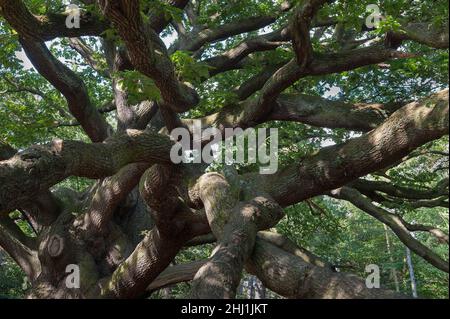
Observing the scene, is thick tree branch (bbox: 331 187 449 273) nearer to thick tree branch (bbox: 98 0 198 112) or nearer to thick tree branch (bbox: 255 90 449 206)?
thick tree branch (bbox: 255 90 449 206)

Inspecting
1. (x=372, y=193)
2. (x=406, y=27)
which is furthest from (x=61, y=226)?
(x=406, y=27)

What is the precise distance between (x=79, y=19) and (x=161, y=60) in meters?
1.69

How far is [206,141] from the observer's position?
23.7ft

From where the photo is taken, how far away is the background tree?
4.43m

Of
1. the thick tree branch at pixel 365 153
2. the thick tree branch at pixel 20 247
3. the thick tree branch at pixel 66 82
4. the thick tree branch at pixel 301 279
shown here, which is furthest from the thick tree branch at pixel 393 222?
the thick tree branch at pixel 20 247

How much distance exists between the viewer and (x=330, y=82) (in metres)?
9.27

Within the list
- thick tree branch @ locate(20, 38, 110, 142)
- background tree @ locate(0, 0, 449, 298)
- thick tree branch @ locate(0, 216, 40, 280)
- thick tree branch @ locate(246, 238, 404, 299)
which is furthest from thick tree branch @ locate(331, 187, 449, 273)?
thick tree branch @ locate(0, 216, 40, 280)

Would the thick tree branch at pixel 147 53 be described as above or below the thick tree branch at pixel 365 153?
above

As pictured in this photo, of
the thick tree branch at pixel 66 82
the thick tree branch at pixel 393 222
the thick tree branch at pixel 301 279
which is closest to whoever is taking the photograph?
the thick tree branch at pixel 301 279

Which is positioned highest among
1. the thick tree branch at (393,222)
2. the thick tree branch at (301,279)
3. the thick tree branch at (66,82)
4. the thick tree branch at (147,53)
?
the thick tree branch at (66,82)

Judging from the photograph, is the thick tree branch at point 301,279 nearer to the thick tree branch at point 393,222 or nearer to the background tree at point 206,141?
the background tree at point 206,141

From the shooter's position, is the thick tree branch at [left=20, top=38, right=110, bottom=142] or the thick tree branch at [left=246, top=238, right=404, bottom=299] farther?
the thick tree branch at [left=20, top=38, right=110, bottom=142]

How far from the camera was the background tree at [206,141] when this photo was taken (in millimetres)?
4434
